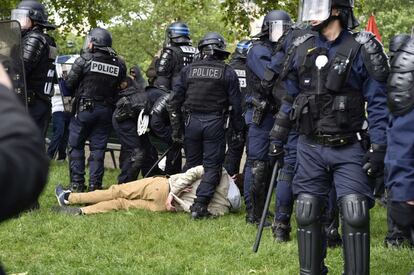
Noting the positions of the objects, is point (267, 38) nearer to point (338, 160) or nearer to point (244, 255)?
point (244, 255)

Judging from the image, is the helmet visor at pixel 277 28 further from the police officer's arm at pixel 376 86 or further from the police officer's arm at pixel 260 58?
the police officer's arm at pixel 376 86

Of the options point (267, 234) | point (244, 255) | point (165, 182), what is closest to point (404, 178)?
point (244, 255)

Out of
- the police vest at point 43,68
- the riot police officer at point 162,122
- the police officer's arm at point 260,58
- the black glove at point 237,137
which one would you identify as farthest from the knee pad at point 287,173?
the police vest at point 43,68

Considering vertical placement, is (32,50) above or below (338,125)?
below

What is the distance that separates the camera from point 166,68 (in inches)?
396

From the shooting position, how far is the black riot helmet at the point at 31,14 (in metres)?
8.39

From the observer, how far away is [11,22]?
712 centimetres

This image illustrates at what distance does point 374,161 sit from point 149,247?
2.75 m

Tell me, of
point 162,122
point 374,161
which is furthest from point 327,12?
point 162,122

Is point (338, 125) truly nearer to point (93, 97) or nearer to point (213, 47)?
point (213, 47)

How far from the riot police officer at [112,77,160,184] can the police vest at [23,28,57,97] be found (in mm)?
1317

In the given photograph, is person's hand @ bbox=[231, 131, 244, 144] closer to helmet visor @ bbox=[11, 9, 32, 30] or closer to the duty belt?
helmet visor @ bbox=[11, 9, 32, 30]

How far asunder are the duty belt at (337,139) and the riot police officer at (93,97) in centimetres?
489

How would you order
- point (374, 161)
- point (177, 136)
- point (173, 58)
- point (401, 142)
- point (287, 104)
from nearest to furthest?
point (401, 142)
point (374, 161)
point (287, 104)
point (177, 136)
point (173, 58)
